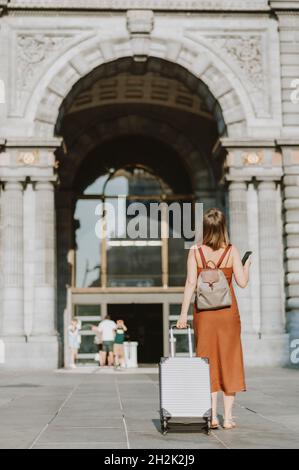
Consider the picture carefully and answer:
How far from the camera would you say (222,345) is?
7.74 meters

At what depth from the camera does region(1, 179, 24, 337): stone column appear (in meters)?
22.2

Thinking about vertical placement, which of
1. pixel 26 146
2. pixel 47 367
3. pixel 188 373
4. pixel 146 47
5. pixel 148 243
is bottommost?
pixel 47 367

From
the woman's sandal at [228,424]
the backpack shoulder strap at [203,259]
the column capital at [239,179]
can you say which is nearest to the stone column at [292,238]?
the column capital at [239,179]

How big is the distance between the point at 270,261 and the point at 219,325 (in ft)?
50.2

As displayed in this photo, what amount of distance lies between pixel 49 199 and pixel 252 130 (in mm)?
6755

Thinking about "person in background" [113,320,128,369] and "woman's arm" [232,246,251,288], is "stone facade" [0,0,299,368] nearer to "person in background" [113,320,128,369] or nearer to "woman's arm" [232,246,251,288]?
"person in background" [113,320,128,369]

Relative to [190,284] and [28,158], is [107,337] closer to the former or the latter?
[28,158]

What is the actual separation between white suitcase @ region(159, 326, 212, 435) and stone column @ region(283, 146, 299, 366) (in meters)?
15.2

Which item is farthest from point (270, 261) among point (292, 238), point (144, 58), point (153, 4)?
point (153, 4)

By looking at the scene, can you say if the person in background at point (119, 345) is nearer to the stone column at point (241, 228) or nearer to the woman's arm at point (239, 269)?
the stone column at point (241, 228)

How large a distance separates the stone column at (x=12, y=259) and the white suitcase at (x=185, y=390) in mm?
15314
